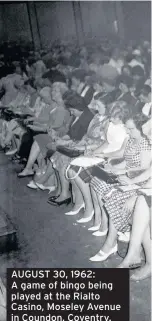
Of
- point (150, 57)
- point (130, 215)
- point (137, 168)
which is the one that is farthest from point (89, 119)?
point (150, 57)

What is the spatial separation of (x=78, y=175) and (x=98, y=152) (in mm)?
349

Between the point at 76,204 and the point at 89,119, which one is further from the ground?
the point at 89,119

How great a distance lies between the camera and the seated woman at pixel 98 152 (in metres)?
3.98

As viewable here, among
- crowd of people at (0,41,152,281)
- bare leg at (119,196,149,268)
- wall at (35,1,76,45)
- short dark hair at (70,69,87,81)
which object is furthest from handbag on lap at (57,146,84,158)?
wall at (35,1,76,45)

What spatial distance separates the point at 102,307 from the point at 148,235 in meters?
0.83

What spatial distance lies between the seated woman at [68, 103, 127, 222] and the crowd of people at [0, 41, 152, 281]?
0.03 ft

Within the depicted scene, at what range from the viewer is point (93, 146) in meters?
4.62

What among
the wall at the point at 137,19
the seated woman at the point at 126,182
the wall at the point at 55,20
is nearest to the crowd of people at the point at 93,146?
the seated woman at the point at 126,182

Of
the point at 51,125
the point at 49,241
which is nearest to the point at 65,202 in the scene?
the point at 49,241

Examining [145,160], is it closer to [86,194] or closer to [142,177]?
[142,177]

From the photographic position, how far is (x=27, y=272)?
2.95 metres

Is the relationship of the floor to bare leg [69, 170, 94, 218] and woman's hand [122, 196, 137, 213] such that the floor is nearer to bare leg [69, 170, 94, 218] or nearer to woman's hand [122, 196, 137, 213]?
bare leg [69, 170, 94, 218]

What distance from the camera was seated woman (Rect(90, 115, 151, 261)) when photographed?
3.45 metres

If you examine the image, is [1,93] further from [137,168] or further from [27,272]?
[27,272]
